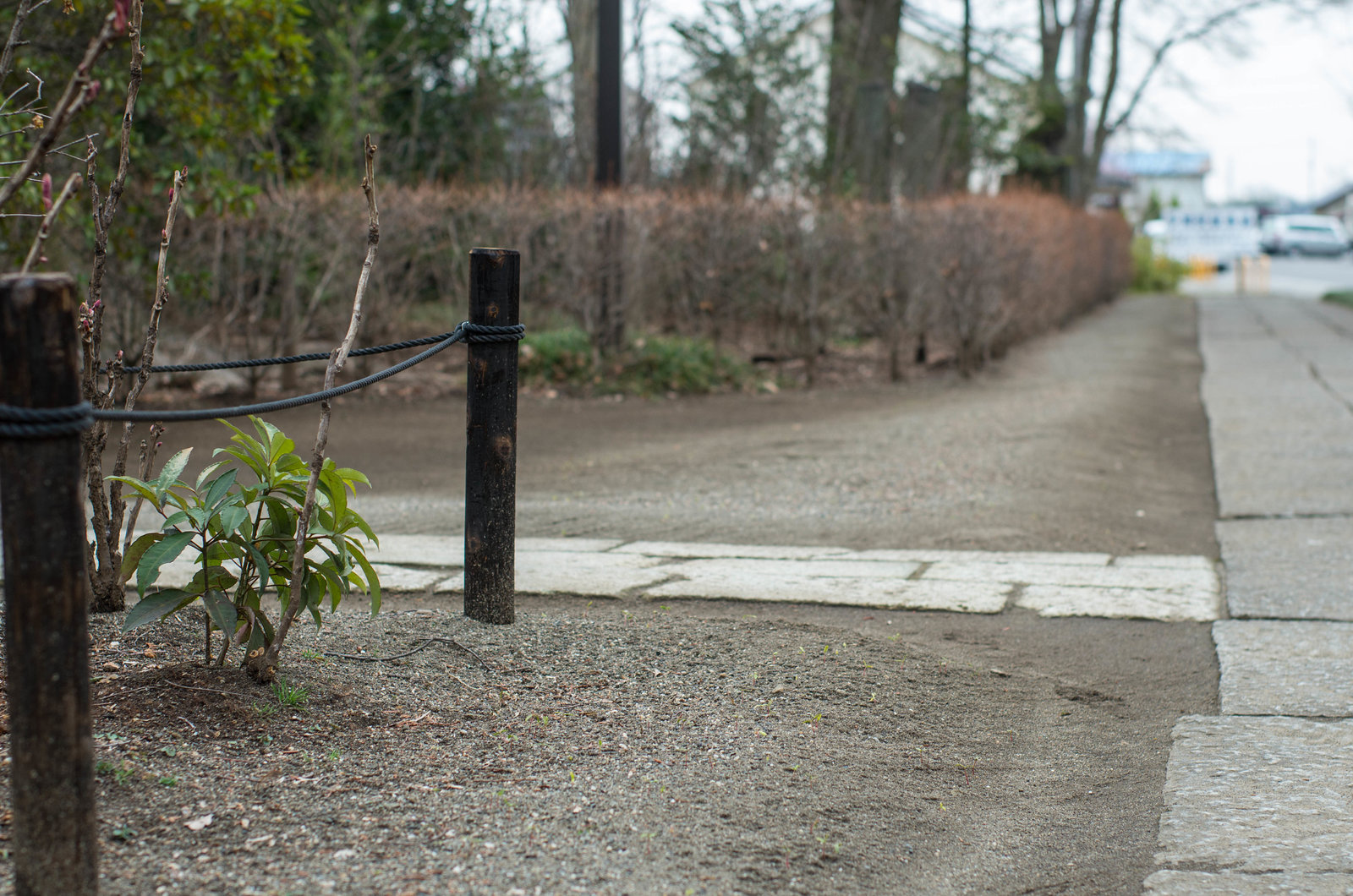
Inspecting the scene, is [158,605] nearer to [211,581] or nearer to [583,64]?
[211,581]

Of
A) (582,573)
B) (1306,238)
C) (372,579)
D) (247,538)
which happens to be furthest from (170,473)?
(1306,238)

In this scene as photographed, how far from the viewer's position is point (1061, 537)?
538 cm

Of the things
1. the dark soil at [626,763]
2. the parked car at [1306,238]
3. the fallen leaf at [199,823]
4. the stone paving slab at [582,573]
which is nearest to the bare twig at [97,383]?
the dark soil at [626,763]

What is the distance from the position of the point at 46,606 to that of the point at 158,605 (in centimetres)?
80

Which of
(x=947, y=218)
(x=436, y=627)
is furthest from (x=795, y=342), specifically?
(x=436, y=627)

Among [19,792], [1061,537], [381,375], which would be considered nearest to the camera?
[19,792]

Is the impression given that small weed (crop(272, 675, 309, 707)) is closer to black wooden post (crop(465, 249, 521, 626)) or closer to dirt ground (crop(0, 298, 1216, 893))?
dirt ground (crop(0, 298, 1216, 893))

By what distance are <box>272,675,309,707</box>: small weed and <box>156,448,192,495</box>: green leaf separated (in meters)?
0.52

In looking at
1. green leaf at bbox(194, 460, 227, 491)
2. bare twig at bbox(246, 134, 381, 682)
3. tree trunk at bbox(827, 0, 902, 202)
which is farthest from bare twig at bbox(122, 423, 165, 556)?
tree trunk at bbox(827, 0, 902, 202)

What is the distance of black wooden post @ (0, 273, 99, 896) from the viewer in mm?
1675

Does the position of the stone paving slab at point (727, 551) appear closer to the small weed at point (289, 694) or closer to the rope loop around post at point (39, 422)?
the small weed at point (289, 694)

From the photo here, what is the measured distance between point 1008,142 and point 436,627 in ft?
72.4

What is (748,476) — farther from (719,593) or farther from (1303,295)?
(1303,295)

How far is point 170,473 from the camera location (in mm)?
2590
